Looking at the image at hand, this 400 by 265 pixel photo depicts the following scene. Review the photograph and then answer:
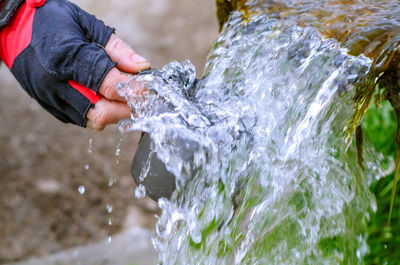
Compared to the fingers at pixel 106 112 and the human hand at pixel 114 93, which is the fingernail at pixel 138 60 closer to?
the human hand at pixel 114 93

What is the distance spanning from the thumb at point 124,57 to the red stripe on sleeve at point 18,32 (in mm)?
278

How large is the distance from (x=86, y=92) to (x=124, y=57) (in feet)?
0.62

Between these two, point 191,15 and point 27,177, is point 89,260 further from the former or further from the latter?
point 191,15

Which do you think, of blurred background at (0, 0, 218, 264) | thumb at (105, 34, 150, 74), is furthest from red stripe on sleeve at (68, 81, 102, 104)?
blurred background at (0, 0, 218, 264)

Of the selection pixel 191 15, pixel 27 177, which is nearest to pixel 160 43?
pixel 191 15

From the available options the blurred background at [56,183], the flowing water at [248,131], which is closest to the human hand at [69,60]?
the flowing water at [248,131]

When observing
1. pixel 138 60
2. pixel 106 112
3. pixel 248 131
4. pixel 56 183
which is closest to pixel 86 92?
pixel 106 112

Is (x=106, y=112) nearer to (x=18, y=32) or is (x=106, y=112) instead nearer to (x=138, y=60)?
(x=138, y=60)

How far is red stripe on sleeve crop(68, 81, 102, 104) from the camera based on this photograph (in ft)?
5.56

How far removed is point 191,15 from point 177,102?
4844 millimetres

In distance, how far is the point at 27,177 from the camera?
418 centimetres

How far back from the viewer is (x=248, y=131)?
5.18 feet

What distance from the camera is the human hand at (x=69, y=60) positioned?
163cm

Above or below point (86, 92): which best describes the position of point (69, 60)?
above
